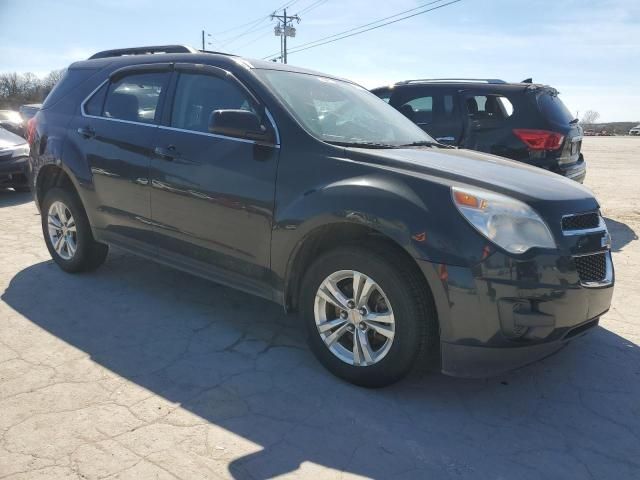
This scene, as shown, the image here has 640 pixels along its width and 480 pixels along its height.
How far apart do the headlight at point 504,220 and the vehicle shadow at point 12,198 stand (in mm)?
8136

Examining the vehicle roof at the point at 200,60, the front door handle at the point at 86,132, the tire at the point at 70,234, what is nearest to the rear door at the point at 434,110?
the vehicle roof at the point at 200,60

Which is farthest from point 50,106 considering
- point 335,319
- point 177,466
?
point 177,466

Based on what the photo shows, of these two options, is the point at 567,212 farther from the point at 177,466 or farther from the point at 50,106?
the point at 50,106

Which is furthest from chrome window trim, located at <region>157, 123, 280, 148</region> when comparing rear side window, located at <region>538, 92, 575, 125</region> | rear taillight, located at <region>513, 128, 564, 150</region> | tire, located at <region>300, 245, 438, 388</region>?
rear side window, located at <region>538, 92, 575, 125</region>

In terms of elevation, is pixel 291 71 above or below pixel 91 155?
above

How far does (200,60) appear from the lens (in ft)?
12.6

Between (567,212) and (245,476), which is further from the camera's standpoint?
(567,212)

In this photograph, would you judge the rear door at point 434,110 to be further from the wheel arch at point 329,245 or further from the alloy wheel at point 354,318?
the alloy wheel at point 354,318

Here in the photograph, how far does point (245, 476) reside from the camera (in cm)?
232

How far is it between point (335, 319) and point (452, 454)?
3.23 ft

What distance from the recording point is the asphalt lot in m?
2.42

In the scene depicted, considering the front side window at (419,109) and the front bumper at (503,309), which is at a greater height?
the front side window at (419,109)

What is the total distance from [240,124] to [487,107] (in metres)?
4.26

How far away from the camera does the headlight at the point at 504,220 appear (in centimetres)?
263
